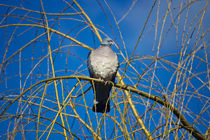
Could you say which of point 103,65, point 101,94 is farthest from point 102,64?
point 101,94

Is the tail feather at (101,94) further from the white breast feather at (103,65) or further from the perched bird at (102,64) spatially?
the white breast feather at (103,65)

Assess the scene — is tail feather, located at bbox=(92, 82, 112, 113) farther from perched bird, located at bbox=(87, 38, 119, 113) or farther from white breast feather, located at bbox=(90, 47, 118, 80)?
white breast feather, located at bbox=(90, 47, 118, 80)

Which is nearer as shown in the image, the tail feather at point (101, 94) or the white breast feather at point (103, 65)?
the white breast feather at point (103, 65)

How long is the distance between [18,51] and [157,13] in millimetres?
1039

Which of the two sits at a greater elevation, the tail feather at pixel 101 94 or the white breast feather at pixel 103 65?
the white breast feather at pixel 103 65

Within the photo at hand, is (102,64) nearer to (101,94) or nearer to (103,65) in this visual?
(103,65)

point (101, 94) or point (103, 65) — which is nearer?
point (103, 65)

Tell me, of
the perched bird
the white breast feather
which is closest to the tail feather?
the perched bird

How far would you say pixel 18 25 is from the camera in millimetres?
1535

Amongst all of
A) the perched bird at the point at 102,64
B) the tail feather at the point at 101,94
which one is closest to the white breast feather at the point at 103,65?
the perched bird at the point at 102,64

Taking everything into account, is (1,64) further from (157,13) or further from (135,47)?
(157,13)

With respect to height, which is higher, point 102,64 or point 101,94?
point 102,64

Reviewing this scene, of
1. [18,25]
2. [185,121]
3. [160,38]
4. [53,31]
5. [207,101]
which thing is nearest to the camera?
[160,38]

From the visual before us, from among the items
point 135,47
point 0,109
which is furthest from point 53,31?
point 135,47
